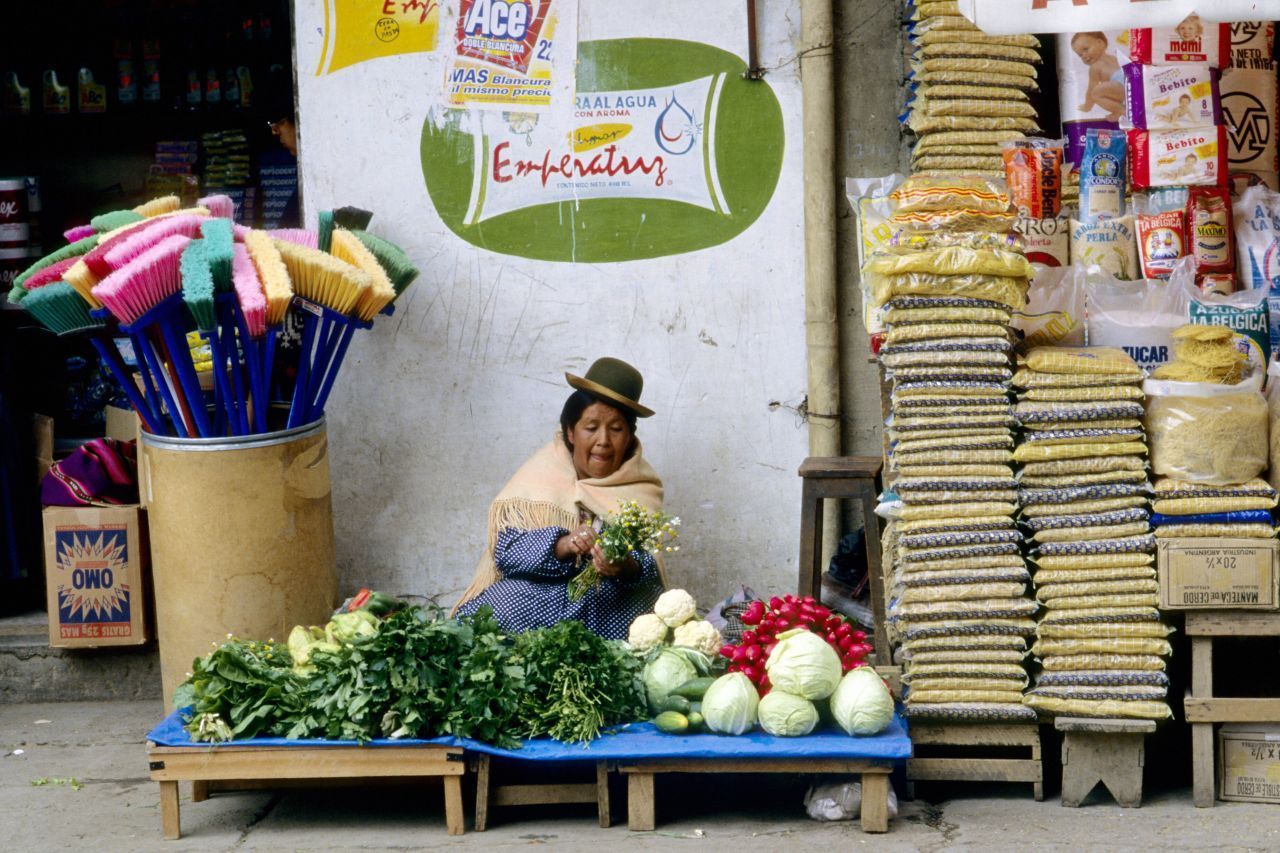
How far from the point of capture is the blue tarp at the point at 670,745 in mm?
4355

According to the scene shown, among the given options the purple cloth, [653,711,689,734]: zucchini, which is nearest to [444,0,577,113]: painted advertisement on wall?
the purple cloth

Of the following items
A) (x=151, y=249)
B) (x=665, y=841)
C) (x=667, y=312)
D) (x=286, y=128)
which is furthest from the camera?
(x=286, y=128)

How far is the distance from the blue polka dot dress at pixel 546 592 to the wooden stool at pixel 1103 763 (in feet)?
4.88

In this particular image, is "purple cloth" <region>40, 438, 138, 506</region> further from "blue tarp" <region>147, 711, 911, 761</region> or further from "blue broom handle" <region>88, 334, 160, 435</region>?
"blue tarp" <region>147, 711, 911, 761</region>

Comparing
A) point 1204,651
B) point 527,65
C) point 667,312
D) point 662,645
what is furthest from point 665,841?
point 527,65

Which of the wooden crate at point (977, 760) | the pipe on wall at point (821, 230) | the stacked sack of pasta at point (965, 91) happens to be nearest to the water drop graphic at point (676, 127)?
the pipe on wall at point (821, 230)

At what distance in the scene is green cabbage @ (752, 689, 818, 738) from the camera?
444 centimetres

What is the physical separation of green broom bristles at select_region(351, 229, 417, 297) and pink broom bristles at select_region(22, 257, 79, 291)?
957mm

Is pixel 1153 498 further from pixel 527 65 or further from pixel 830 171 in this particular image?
pixel 527 65

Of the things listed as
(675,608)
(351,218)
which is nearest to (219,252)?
(351,218)

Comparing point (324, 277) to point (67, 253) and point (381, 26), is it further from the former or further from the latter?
point (381, 26)

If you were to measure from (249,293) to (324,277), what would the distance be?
35cm

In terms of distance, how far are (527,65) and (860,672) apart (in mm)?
2584

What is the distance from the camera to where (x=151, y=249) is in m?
4.70
